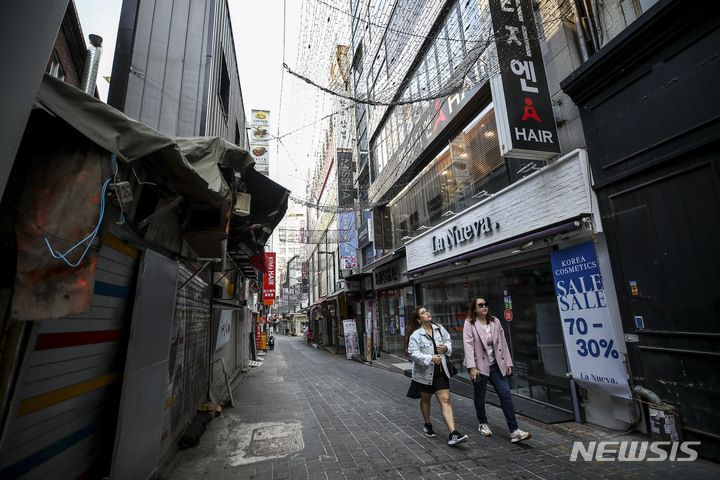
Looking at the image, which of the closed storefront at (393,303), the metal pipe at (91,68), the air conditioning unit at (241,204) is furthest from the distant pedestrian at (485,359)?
the closed storefront at (393,303)

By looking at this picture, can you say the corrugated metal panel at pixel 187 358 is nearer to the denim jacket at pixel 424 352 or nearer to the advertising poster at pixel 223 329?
the advertising poster at pixel 223 329

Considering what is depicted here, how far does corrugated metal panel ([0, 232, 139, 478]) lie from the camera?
87.0 inches

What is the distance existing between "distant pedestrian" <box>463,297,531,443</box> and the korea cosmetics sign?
147 centimetres

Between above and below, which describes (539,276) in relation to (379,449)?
above

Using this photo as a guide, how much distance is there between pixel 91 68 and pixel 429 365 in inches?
229

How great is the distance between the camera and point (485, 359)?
4.93 metres

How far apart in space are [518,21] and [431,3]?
360cm

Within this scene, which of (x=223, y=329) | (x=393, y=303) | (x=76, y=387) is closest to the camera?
(x=76, y=387)

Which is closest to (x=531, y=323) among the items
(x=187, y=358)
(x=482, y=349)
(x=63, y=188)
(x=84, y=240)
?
(x=482, y=349)

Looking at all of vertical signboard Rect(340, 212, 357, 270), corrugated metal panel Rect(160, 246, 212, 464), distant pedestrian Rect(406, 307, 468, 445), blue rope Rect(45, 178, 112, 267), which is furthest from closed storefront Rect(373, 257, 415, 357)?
blue rope Rect(45, 178, 112, 267)

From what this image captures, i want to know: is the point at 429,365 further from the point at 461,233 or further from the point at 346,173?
the point at 346,173

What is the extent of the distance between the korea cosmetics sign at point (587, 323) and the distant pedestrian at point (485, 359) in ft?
4.82

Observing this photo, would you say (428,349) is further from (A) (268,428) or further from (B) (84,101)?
(B) (84,101)

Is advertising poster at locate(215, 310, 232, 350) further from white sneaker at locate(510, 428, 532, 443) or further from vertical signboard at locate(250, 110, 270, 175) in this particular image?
white sneaker at locate(510, 428, 532, 443)
